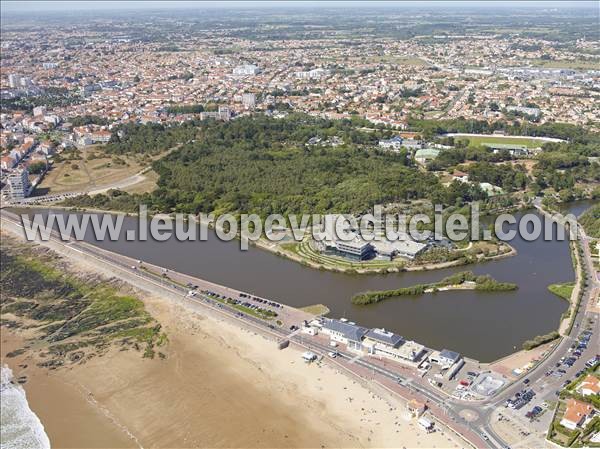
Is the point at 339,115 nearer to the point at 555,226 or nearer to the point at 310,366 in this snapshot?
the point at 555,226

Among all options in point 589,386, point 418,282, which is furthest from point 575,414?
point 418,282

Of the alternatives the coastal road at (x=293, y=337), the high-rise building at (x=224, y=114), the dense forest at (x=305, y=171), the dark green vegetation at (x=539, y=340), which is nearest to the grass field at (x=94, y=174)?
the dense forest at (x=305, y=171)

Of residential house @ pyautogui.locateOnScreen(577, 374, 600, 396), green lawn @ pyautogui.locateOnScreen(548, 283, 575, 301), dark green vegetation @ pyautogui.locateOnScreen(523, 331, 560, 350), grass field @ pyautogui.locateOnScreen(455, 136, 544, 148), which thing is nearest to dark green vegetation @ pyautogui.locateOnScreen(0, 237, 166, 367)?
dark green vegetation @ pyautogui.locateOnScreen(523, 331, 560, 350)

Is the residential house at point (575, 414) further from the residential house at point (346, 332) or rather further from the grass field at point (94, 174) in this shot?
the grass field at point (94, 174)

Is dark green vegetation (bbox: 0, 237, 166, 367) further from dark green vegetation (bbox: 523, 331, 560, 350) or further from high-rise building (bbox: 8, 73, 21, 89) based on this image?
high-rise building (bbox: 8, 73, 21, 89)

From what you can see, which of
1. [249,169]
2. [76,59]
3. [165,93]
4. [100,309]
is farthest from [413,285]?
[76,59]

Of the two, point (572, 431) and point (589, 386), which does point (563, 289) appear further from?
point (572, 431)
